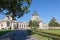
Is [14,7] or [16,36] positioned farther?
[16,36]

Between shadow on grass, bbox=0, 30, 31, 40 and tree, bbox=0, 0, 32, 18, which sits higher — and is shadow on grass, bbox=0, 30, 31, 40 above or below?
below

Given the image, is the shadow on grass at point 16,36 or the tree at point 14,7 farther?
the shadow on grass at point 16,36

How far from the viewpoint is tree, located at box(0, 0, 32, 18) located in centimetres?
2431

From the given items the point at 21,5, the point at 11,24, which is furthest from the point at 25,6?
the point at 11,24

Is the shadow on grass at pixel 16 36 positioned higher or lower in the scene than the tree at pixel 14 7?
lower

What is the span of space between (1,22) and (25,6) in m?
134

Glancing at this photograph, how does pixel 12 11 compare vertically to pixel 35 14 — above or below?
below

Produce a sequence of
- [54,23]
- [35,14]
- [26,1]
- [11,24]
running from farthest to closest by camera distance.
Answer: [35,14] → [11,24] → [54,23] → [26,1]

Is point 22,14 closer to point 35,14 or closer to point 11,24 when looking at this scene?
point 11,24

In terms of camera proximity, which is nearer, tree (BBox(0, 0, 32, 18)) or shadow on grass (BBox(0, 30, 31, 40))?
tree (BBox(0, 0, 32, 18))

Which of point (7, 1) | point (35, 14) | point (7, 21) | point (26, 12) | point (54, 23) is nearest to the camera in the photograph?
point (7, 1)

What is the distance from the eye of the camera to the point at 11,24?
144m

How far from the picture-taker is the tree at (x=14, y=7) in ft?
79.8

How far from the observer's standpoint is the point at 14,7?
2555 centimetres
